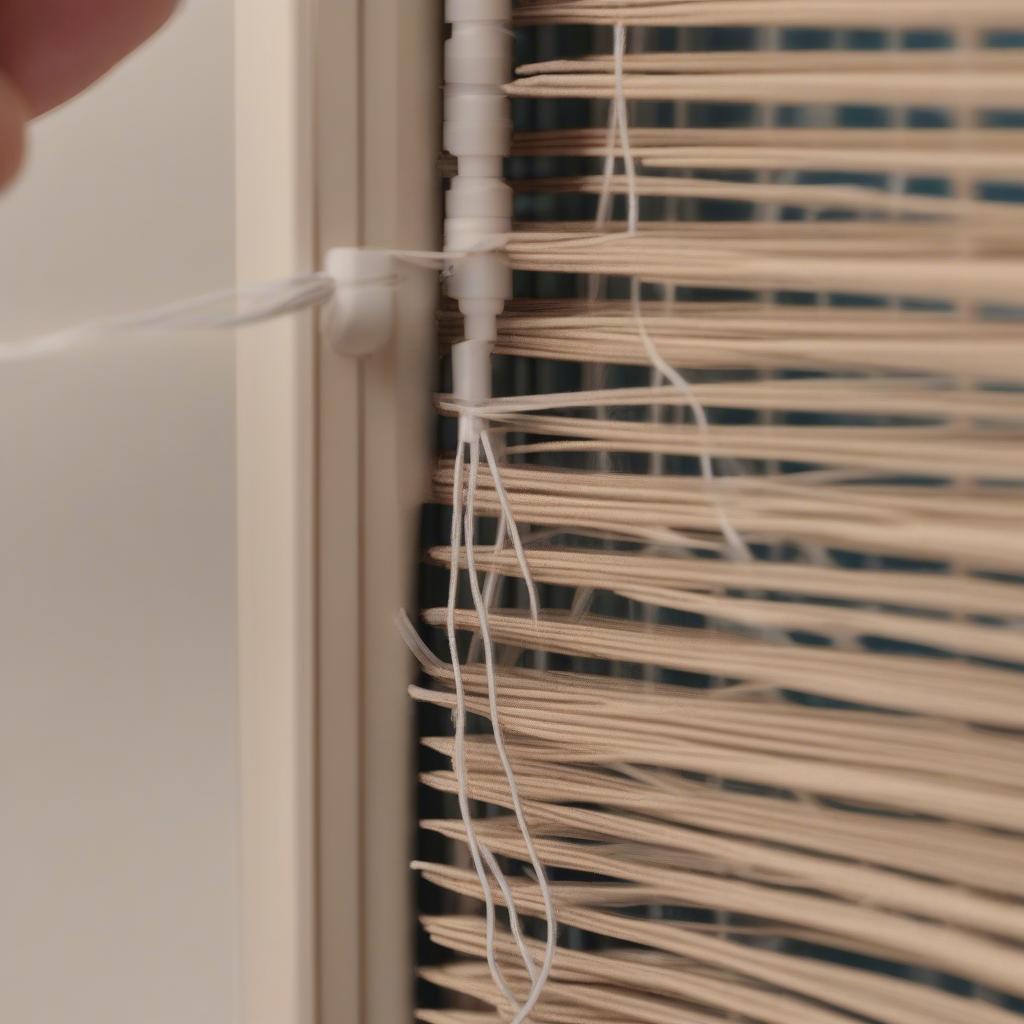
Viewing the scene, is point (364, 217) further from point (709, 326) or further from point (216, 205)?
point (709, 326)

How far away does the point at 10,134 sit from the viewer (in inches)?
13.3

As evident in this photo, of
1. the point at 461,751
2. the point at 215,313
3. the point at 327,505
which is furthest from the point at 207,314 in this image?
the point at 461,751

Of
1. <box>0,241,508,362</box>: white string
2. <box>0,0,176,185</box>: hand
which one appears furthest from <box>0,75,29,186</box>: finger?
<box>0,241,508,362</box>: white string

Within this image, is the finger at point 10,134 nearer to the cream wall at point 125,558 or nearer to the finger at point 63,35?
the finger at point 63,35

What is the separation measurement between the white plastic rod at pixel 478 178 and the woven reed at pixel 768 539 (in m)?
0.02

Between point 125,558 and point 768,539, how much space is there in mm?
354

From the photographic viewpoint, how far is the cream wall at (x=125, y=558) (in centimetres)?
74

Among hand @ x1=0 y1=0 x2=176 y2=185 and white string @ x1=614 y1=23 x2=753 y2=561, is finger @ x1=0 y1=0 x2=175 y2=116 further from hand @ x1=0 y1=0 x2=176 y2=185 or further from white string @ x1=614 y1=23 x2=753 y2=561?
white string @ x1=614 y1=23 x2=753 y2=561

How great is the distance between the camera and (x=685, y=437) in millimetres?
642

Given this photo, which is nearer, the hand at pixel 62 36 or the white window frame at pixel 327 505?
the hand at pixel 62 36

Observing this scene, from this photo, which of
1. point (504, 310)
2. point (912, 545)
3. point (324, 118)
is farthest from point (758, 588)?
point (324, 118)

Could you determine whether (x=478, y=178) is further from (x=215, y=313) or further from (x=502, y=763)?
(x=502, y=763)

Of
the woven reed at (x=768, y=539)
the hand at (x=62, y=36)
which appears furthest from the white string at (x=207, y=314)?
the hand at (x=62, y=36)

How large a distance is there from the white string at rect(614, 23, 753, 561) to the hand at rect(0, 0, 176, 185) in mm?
302
